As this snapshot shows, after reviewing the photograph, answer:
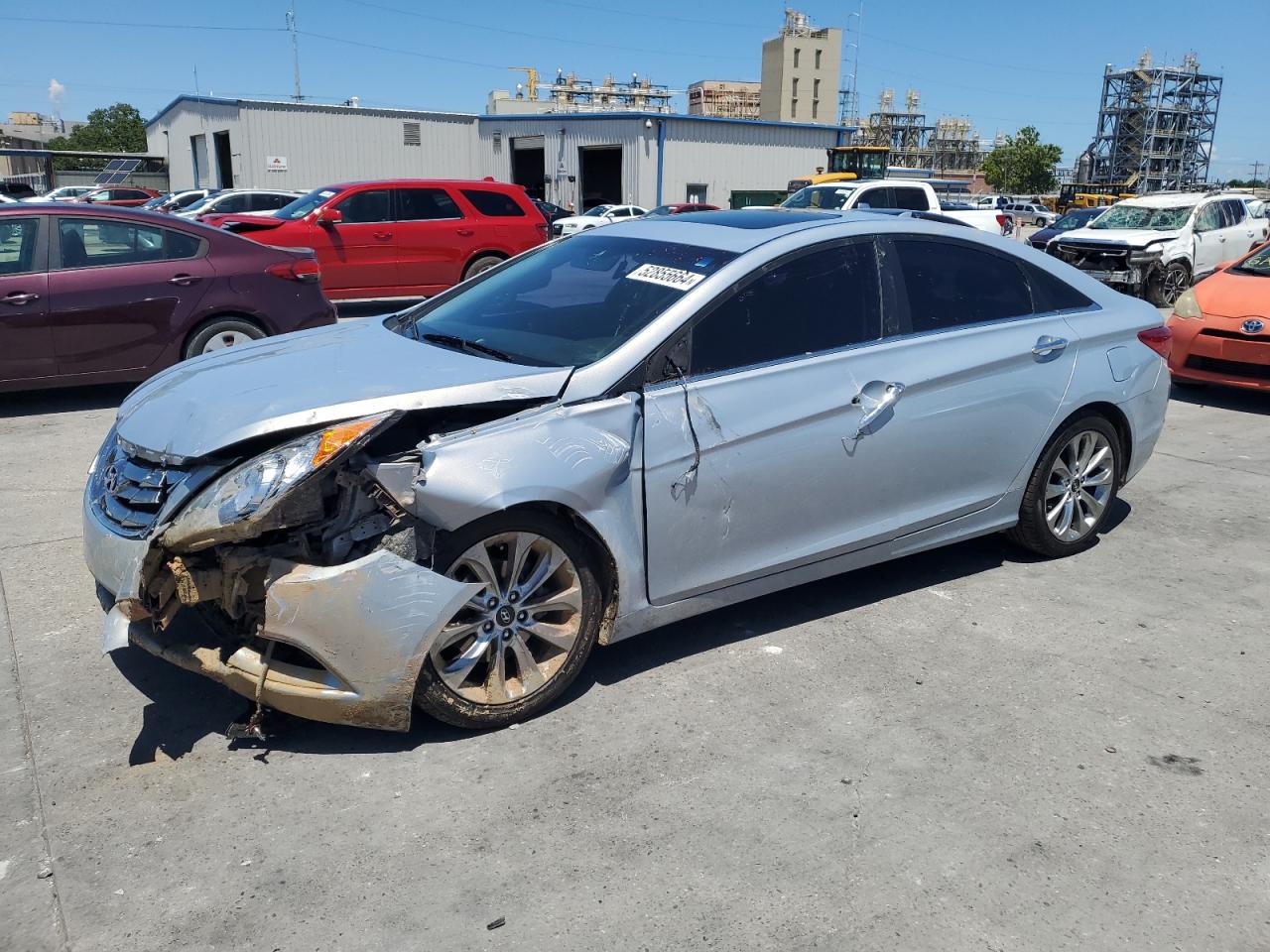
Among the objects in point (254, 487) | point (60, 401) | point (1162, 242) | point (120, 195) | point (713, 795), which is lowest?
point (713, 795)

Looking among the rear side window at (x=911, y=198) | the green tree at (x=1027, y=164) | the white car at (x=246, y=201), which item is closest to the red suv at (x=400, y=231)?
the rear side window at (x=911, y=198)

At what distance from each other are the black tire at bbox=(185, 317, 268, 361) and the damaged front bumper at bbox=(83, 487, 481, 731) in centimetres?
509

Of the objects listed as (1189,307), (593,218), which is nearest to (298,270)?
(1189,307)

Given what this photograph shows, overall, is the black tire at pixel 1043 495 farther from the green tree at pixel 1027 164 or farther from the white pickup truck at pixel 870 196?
the green tree at pixel 1027 164

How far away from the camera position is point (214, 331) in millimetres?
8000

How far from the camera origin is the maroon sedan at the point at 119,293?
7.39m

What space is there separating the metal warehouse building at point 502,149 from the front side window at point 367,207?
2823cm

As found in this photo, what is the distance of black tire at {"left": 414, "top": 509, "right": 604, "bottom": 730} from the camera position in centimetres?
328

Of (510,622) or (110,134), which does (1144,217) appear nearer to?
(510,622)

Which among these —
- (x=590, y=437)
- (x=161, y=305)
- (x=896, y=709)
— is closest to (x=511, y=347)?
(x=590, y=437)

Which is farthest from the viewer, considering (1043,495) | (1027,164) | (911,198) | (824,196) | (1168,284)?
(1027,164)

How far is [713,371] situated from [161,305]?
18.2 ft

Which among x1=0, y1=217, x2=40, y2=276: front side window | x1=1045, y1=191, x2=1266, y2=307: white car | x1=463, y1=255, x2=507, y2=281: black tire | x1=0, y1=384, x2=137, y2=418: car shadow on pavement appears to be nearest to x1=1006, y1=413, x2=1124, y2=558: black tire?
x1=0, y1=384, x2=137, y2=418: car shadow on pavement

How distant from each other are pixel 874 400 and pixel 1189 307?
22.0ft
